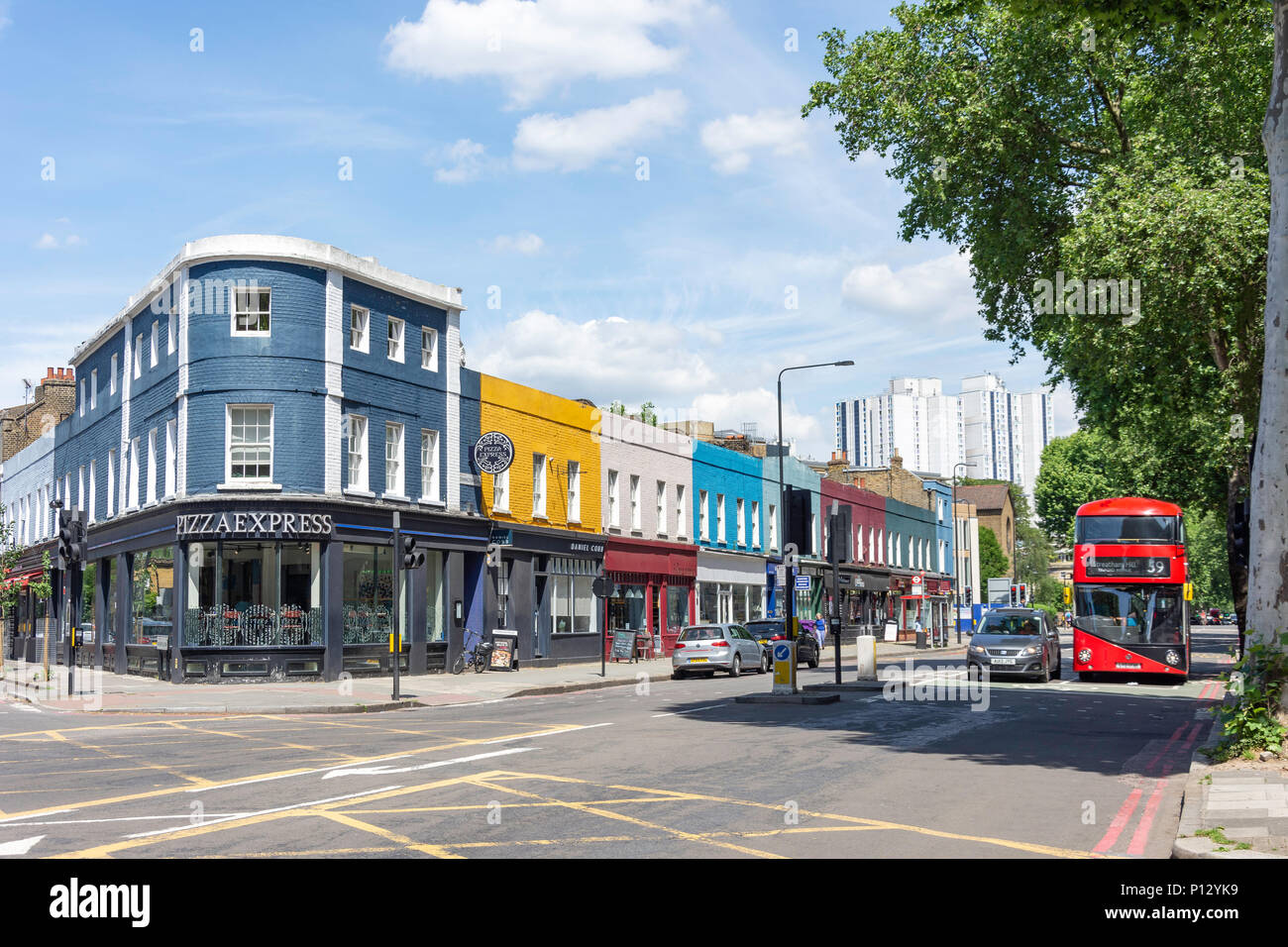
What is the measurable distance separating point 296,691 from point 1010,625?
17940mm

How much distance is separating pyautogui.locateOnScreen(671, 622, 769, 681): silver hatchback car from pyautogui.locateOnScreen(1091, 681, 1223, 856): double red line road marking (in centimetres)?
1692

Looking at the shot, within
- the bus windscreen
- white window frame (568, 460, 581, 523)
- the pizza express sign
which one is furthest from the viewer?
white window frame (568, 460, 581, 523)

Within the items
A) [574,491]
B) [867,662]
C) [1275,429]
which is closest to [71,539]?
[574,491]

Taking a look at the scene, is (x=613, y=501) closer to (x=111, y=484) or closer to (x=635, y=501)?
(x=635, y=501)

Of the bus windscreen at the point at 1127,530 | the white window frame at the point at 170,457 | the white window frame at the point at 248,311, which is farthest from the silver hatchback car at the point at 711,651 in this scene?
the white window frame at the point at 170,457

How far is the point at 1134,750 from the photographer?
14.0 m

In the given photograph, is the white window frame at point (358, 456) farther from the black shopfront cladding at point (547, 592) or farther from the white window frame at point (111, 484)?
the white window frame at point (111, 484)

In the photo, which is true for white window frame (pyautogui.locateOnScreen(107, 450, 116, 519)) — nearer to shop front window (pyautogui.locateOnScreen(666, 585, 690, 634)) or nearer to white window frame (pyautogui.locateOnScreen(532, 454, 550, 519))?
white window frame (pyautogui.locateOnScreen(532, 454, 550, 519))

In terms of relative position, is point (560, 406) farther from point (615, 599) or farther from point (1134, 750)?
point (1134, 750)

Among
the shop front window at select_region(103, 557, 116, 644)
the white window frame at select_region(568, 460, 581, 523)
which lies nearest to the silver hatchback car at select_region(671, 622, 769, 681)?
the white window frame at select_region(568, 460, 581, 523)

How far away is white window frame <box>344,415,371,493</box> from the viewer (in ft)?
95.0

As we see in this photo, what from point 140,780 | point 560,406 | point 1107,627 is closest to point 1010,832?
point 140,780

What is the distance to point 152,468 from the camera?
31219 millimetres
